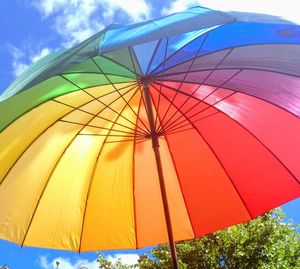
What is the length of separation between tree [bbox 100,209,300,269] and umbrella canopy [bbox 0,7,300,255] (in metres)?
8.78

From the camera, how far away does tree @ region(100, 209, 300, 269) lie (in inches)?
488

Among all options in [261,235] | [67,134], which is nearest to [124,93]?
[67,134]

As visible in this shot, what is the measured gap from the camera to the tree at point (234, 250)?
12.4 meters

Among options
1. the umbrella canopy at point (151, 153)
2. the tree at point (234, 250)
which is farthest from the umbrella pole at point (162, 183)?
the tree at point (234, 250)

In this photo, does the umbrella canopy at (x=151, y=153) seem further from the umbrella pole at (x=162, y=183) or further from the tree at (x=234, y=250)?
the tree at (x=234, y=250)

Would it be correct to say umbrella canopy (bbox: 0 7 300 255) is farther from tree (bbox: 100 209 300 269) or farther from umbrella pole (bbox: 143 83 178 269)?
tree (bbox: 100 209 300 269)

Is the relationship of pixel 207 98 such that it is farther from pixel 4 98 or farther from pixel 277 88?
pixel 4 98

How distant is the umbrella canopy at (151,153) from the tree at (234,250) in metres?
8.78

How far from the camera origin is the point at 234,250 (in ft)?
41.3

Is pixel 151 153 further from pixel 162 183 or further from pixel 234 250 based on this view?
pixel 234 250

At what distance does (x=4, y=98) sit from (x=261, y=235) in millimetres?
12226

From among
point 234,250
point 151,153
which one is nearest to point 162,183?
point 151,153

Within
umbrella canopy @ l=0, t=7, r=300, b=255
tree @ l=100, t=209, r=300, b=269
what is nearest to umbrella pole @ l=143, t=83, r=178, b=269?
umbrella canopy @ l=0, t=7, r=300, b=255

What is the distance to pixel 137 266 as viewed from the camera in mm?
13672
